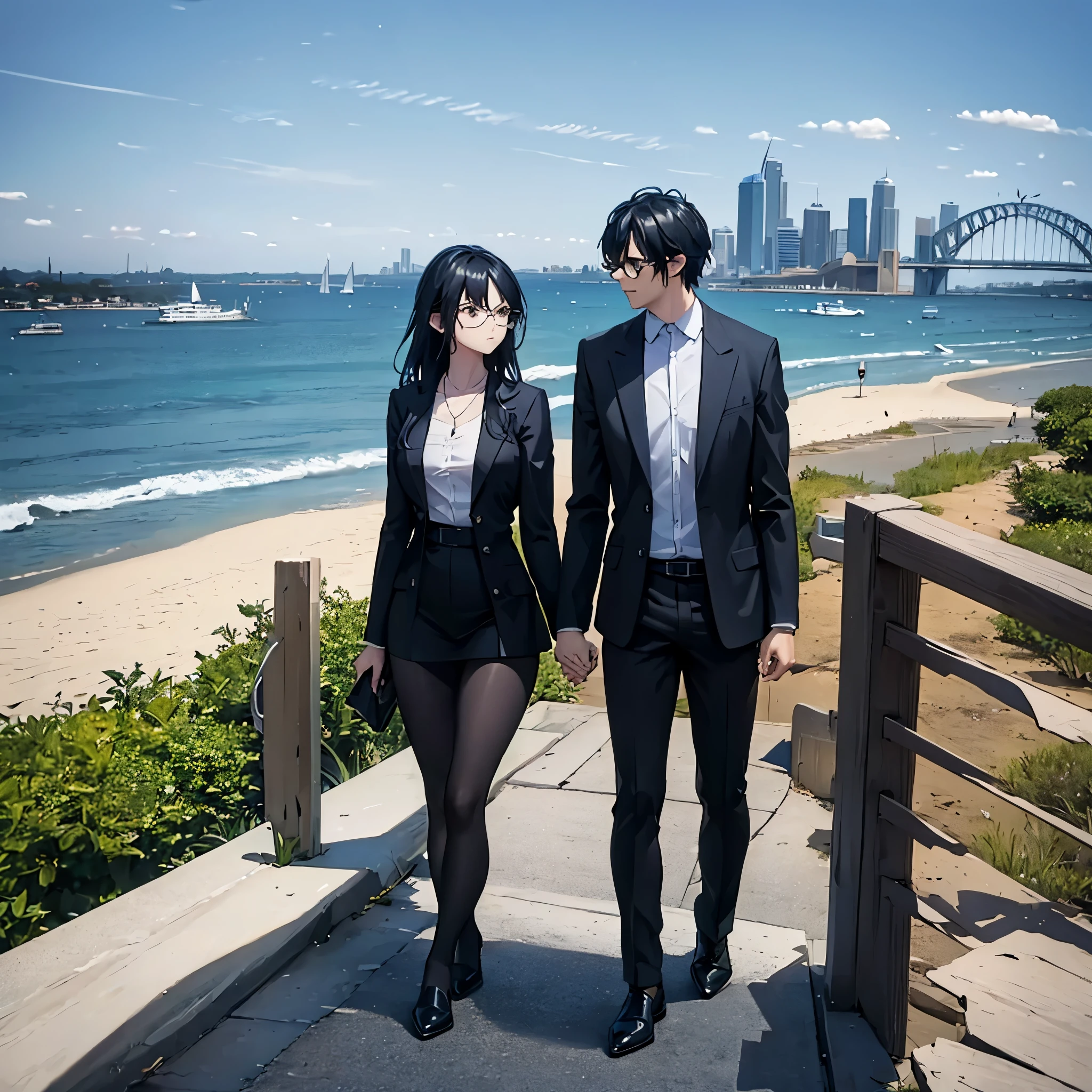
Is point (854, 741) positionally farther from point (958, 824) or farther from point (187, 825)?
point (187, 825)

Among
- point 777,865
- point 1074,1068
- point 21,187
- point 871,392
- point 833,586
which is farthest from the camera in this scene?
point 21,187

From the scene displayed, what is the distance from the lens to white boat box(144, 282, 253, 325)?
2341 inches

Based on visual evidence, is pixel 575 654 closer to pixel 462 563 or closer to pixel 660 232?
pixel 462 563

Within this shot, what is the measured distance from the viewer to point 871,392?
34531 mm

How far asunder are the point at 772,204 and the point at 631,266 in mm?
51840

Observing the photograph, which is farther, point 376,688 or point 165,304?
point 165,304

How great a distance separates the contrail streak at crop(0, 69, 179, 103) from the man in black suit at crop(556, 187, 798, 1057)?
133ft

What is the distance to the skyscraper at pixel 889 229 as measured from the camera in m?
49.1

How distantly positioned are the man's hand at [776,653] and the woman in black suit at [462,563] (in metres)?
0.53

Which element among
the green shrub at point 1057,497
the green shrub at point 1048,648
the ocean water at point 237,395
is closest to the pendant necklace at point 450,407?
the green shrub at point 1048,648

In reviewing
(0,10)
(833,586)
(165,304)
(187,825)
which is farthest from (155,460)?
(165,304)

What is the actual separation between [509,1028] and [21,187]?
47896 mm

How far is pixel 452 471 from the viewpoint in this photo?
2.60 metres

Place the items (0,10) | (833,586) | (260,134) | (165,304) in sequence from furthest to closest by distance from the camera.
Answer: (165,304), (260,134), (0,10), (833,586)
